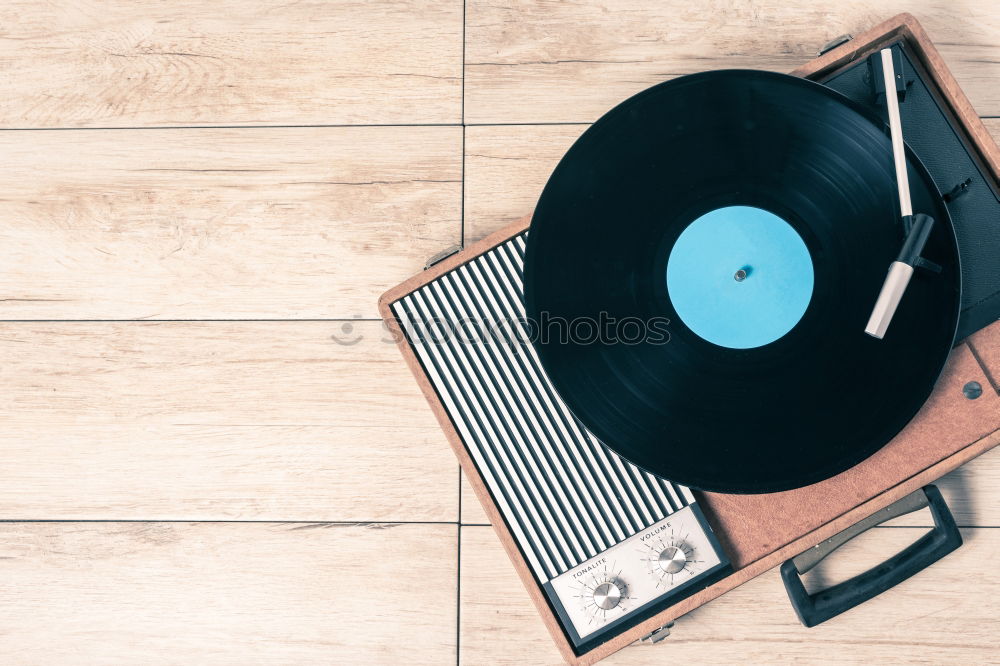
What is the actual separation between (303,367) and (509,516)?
1.52 feet

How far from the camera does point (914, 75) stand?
0.80m

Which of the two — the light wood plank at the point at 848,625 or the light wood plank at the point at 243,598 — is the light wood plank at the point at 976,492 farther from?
the light wood plank at the point at 243,598

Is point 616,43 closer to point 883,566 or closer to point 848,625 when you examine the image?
point 883,566

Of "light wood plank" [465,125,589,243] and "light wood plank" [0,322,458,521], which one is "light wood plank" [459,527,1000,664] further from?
"light wood plank" [465,125,589,243]

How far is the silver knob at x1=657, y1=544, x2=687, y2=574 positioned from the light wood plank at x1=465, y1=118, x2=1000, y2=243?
545 millimetres

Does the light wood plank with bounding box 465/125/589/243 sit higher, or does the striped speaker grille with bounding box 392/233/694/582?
the light wood plank with bounding box 465/125/589/243

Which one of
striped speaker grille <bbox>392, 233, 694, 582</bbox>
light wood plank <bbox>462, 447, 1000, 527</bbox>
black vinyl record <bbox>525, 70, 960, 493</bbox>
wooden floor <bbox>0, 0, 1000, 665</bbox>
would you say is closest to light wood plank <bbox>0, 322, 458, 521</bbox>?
wooden floor <bbox>0, 0, 1000, 665</bbox>

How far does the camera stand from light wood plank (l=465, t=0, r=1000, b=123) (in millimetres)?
1079

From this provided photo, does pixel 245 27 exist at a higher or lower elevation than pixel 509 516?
higher

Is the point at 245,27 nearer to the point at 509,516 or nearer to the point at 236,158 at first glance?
the point at 236,158

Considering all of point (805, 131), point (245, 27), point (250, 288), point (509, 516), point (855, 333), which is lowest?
point (250, 288)

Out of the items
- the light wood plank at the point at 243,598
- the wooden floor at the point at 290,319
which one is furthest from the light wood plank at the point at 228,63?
the light wood plank at the point at 243,598

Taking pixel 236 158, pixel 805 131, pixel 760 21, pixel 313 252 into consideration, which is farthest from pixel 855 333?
pixel 236 158

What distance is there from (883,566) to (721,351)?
1.29 ft
